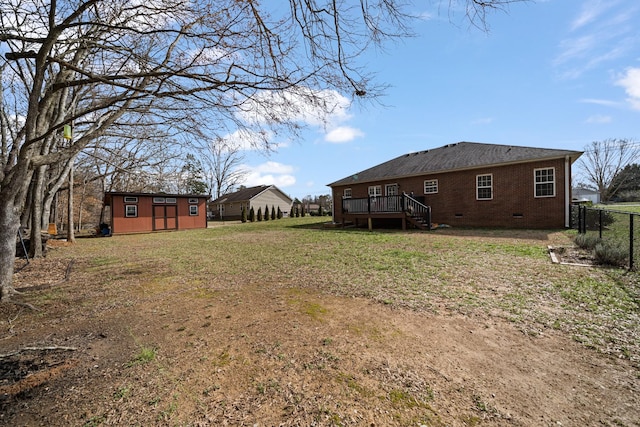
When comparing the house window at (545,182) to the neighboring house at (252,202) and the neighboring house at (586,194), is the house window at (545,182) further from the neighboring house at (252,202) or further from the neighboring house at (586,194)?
the neighboring house at (586,194)

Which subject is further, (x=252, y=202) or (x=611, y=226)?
(x=252, y=202)

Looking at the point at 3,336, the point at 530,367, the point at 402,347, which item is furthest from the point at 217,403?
the point at 3,336

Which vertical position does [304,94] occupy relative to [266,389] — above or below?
above

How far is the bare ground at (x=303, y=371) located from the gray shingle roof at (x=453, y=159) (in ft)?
41.8

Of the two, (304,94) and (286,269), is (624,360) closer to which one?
(304,94)

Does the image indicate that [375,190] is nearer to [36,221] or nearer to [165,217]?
[165,217]

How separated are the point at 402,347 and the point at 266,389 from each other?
136cm

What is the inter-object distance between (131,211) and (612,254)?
76.2 feet

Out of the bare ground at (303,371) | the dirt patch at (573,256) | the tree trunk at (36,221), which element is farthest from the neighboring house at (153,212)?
the dirt patch at (573,256)

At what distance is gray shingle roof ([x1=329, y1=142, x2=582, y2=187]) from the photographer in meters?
13.0

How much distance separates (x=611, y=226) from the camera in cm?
1031

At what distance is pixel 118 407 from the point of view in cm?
200

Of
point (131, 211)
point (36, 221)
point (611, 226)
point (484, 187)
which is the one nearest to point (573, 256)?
point (611, 226)

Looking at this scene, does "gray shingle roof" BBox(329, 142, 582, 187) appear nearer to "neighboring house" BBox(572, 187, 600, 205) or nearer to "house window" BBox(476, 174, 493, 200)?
"house window" BBox(476, 174, 493, 200)
